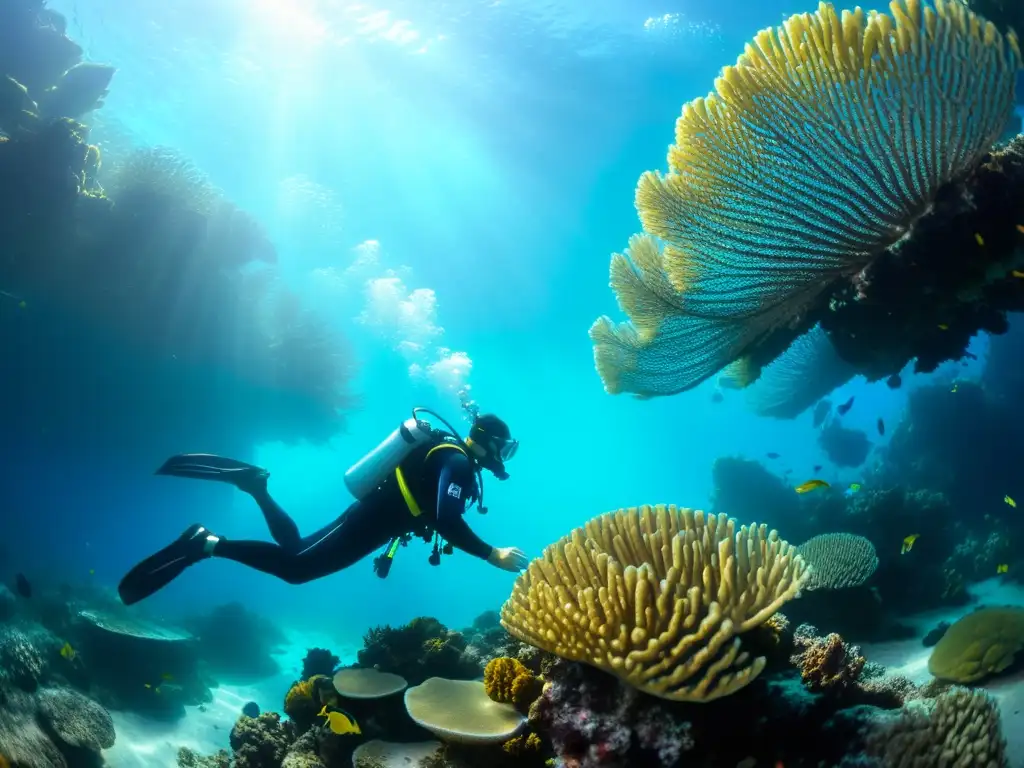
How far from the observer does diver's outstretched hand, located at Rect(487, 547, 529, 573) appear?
4.45m

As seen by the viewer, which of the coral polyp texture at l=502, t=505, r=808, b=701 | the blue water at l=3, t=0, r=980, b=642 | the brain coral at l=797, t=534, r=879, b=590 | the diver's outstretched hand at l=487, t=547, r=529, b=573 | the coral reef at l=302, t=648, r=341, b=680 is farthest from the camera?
the blue water at l=3, t=0, r=980, b=642

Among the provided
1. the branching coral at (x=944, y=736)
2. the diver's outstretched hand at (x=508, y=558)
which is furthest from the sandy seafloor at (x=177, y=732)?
the branching coral at (x=944, y=736)

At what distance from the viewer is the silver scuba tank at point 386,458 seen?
5.82 meters

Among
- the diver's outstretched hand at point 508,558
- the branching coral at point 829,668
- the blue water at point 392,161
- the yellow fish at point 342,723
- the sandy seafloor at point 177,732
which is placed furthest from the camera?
the blue water at point 392,161

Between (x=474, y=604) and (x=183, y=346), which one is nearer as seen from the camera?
(x=183, y=346)

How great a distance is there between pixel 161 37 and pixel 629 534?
29717mm

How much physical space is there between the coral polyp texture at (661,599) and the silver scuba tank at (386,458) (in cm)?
296

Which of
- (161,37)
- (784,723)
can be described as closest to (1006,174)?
(784,723)

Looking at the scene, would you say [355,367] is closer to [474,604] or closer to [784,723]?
[784,723]

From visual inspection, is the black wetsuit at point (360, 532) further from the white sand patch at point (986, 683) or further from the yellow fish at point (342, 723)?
the white sand patch at point (986, 683)

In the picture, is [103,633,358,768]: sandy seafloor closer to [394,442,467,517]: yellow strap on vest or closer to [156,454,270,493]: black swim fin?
[156,454,270,493]: black swim fin

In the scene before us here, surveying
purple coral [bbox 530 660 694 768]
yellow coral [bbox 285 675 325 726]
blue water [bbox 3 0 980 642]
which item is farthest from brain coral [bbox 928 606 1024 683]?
blue water [bbox 3 0 980 642]

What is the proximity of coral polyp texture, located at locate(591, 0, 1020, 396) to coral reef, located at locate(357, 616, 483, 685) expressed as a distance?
4248mm

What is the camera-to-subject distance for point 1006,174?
12.1ft
